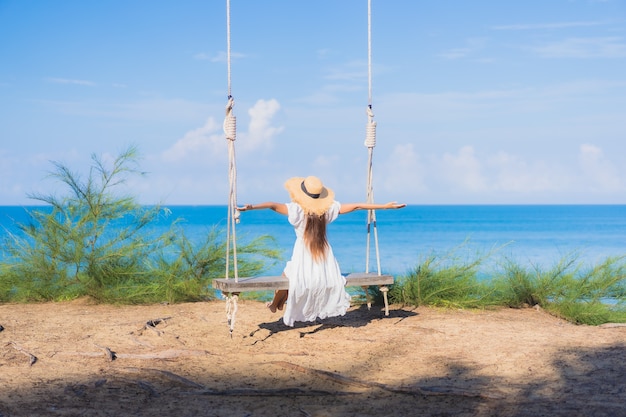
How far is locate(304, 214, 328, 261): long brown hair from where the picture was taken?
234 inches

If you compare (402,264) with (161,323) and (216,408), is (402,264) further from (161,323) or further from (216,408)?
(216,408)

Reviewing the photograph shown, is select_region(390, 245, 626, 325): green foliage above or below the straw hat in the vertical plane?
below

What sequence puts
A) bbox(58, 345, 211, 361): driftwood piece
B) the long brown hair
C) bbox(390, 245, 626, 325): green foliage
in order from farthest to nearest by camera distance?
bbox(390, 245, 626, 325): green foliage
the long brown hair
bbox(58, 345, 211, 361): driftwood piece

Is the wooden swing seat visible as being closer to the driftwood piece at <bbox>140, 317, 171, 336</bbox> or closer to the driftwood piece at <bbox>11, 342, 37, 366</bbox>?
the driftwood piece at <bbox>140, 317, 171, 336</bbox>

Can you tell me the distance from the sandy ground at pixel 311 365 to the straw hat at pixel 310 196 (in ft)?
3.36

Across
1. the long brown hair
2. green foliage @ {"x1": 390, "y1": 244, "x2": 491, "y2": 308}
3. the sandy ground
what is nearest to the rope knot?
the long brown hair

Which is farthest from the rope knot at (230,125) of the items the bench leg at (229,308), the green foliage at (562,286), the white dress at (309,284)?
the green foliage at (562,286)

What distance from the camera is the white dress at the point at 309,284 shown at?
5820 millimetres

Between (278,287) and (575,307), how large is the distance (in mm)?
3244

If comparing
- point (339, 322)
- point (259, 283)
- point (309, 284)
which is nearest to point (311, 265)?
point (309, 284)

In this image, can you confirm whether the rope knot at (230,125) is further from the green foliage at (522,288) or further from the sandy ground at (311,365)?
the green foliage at (522,288)

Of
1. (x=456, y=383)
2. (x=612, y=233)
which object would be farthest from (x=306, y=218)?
(x=612, y=233)

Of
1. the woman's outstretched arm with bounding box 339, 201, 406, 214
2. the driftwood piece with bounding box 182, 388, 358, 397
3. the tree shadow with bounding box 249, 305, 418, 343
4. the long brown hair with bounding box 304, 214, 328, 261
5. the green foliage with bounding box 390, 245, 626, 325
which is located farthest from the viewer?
the green foliage with bounding box 390, 245, 626, 325

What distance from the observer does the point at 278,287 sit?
5.77 m
